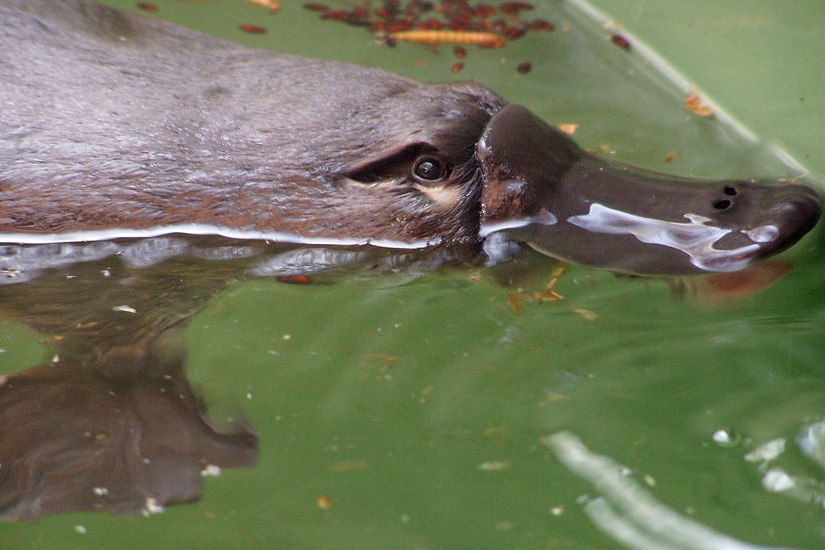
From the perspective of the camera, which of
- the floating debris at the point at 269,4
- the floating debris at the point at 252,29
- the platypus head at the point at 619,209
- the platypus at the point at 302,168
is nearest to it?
the platypus head at the point at 619,209

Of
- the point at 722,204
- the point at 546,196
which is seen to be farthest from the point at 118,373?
the point at 722,204

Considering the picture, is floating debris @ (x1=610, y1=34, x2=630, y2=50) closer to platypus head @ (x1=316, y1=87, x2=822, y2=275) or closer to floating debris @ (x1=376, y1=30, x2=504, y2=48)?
floating debris @ (x1=376, y1=30, x2=504, y2=48)

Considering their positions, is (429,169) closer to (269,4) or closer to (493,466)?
(493,466)

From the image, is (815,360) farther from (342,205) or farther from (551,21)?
(551,21)

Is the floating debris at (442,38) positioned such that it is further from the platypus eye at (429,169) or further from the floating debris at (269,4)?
the platypus eye at (429,169)

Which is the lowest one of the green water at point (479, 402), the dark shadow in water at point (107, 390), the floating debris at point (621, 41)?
the dark shadow in water at point (107, 390)

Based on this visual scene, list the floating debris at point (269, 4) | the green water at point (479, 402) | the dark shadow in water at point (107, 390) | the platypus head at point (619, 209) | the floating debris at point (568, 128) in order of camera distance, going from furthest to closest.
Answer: the floating debris at point (269, 4)
the floating debris at point (568, 128)
the platypus head at point (619, 209)
the dark shadow in water at point (107, 390)
the green water at point (479, 402)

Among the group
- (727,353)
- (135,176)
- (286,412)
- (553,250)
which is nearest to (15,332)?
(135,176)

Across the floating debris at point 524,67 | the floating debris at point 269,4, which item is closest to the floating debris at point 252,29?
the floating debris at point 269,4
